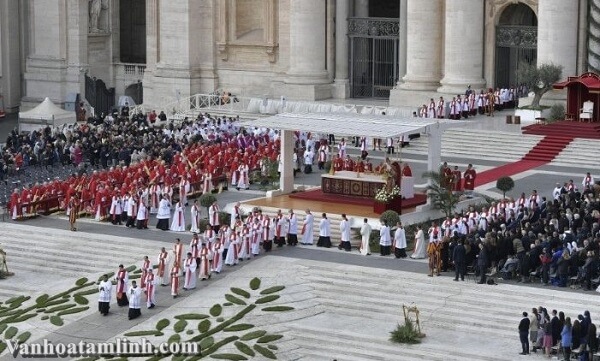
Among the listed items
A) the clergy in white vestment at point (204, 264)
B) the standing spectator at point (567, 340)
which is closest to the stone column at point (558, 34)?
the clergy in white vestment at point (204, 264)

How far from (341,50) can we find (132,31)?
13751 mm

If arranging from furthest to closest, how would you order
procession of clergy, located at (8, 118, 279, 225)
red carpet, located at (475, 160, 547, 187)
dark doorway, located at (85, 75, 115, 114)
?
dark doorway, located at (85, 75, 115, 114)
red carpet, located at (475, 160, 547, 187)
procession of clergy, located at (8, 118, 279, 225)

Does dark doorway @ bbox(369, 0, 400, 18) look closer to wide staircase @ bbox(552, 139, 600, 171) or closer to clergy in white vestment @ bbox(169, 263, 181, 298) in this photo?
wide staircase @ bbox(552, 139, 600, 171)

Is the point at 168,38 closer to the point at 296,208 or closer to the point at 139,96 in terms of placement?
the point at 139,96

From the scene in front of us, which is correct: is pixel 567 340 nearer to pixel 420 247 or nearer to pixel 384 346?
pixel 384 346

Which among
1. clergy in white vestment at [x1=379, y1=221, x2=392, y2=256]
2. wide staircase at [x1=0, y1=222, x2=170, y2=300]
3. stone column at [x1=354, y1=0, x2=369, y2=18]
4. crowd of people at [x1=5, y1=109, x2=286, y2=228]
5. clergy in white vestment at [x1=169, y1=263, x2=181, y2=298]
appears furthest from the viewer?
stone column at [x1=354, y1=0, x2=369, y2=18]

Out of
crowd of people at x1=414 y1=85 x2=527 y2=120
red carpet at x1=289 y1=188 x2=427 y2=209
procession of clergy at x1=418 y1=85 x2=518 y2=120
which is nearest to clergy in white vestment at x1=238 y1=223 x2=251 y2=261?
red carpet at x1=289 y1=188 x2=427 y2=209

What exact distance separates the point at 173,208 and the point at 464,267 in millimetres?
13264

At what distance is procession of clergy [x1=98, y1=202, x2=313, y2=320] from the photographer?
45156 millimetres

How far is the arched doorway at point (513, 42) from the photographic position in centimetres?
7069

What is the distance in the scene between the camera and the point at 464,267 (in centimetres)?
4519

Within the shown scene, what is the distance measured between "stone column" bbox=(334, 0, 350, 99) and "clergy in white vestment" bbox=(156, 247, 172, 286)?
2920cm

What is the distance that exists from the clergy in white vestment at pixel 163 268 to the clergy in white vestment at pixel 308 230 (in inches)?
197

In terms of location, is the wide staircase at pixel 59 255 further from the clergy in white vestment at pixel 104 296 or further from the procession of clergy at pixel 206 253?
the clergy in white vestment at pixel 104 296
